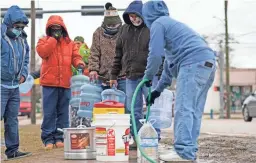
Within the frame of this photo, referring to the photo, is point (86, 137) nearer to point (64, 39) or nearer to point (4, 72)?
point (4, 72)

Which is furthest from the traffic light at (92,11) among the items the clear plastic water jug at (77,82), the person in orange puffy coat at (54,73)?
the person in orange puffy coat at (54,73)

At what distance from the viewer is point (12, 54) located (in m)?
7.23

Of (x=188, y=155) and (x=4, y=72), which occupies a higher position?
(x=4, y=72)

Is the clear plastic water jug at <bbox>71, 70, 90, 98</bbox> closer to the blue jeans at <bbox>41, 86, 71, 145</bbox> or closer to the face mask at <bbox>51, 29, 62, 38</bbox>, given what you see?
the blue jeans at <bbox>41, 86, 71, 145</bbox>

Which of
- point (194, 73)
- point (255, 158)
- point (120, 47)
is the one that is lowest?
point (255, 158)

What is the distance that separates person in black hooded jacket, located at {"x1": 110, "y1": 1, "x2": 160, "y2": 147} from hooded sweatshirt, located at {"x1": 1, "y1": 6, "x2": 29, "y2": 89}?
1.30 metres

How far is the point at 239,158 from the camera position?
679 centimetres

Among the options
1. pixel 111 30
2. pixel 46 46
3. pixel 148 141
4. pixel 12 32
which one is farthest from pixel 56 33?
pixel 148 141

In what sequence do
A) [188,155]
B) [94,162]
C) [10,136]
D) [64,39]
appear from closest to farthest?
[188,155] < [94,162] < [10,136] < [64,39]

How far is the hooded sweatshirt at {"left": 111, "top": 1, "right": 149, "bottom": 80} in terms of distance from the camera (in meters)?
7.14

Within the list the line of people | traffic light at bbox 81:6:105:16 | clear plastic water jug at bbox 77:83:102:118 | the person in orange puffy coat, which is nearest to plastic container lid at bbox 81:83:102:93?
clear plastic water jug at bbox 77:83:102:118

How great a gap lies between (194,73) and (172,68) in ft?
1.16

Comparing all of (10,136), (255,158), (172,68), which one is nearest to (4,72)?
(10,136)

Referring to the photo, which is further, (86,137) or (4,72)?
(4,72)
